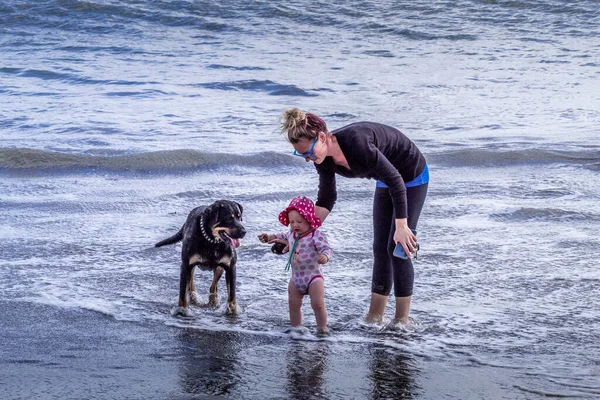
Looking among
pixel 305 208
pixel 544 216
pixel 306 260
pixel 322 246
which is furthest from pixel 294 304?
pixel 544 216

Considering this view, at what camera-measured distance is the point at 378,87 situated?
793 inches

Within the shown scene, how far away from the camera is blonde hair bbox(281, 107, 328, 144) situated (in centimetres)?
483

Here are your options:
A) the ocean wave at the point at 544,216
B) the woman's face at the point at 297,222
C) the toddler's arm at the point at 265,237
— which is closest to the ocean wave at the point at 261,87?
the ocean wave at the point at 544,216

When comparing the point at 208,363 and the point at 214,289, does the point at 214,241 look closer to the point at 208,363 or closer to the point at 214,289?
the point at 214,289

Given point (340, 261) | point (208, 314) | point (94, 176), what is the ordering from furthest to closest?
point (94, 176), point (340, 261), point (208, 314)

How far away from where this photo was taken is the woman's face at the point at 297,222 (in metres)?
5.43

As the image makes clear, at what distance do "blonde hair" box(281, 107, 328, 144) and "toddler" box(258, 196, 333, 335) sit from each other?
66 centimetres

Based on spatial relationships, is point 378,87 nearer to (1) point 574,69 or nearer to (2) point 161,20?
(1) point 574,69

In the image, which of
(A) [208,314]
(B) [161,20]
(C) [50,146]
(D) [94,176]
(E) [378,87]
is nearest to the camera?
(A) [208,314]

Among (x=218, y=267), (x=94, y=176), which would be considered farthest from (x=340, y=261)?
(x=94, y=176)

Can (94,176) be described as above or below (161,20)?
below

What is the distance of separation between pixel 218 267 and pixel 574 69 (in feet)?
57.9

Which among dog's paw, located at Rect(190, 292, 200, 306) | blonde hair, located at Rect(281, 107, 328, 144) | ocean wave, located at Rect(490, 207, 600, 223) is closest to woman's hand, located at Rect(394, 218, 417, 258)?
blonde hair, located at Rect(281, 107, 328, 144)

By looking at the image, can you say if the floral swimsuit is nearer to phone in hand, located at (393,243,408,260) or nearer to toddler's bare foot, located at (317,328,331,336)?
toddler's bare foot, located at (317,328,331,336)
